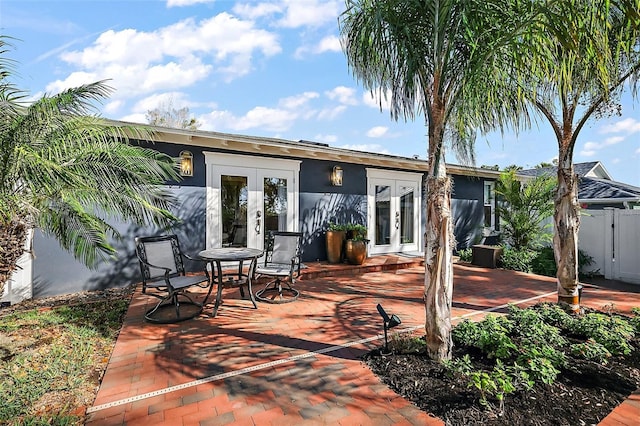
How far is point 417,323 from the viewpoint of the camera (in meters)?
4.12

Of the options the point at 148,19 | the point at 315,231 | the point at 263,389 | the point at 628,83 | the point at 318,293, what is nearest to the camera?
the point at 263,389

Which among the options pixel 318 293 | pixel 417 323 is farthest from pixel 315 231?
pixel 417 323

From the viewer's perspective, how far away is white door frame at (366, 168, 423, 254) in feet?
29.9

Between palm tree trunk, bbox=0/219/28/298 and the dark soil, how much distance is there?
4.18 metres

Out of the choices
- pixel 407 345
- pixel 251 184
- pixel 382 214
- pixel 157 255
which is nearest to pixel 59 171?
pixel 157 255

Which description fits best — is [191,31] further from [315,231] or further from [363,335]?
[363,335]

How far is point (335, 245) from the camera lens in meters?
7.97

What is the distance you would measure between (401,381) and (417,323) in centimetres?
160

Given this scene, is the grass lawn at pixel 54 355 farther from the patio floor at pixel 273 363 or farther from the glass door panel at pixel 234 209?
the glass door panel at pixel 234 209

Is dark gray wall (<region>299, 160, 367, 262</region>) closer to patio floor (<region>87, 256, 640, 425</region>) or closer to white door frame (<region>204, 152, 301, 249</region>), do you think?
white door frame (<region>204, 152, 301, 249</region>)

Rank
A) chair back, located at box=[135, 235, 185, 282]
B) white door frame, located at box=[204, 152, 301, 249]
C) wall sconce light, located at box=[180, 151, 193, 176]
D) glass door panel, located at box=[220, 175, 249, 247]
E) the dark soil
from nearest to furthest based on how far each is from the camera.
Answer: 1. the dark soil
2. chair back, located at box=[135, 235, 185, 282]
3. wall sconce light, located at box=[180, 151, 193, 176]
4. white door frame, located at box=[204, 152, 301, 249]
5. glass door panel, located at box=[220, 175, 249, 247]

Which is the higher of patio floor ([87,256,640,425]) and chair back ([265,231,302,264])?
chair back ([265,231,302,264])

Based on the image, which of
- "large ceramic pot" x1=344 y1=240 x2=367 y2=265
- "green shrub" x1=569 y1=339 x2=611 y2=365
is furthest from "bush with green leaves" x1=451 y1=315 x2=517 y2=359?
"large ceramic pot" x1=344 y1=240 x2=367 y2=265

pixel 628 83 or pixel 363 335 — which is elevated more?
pixel 628 83
